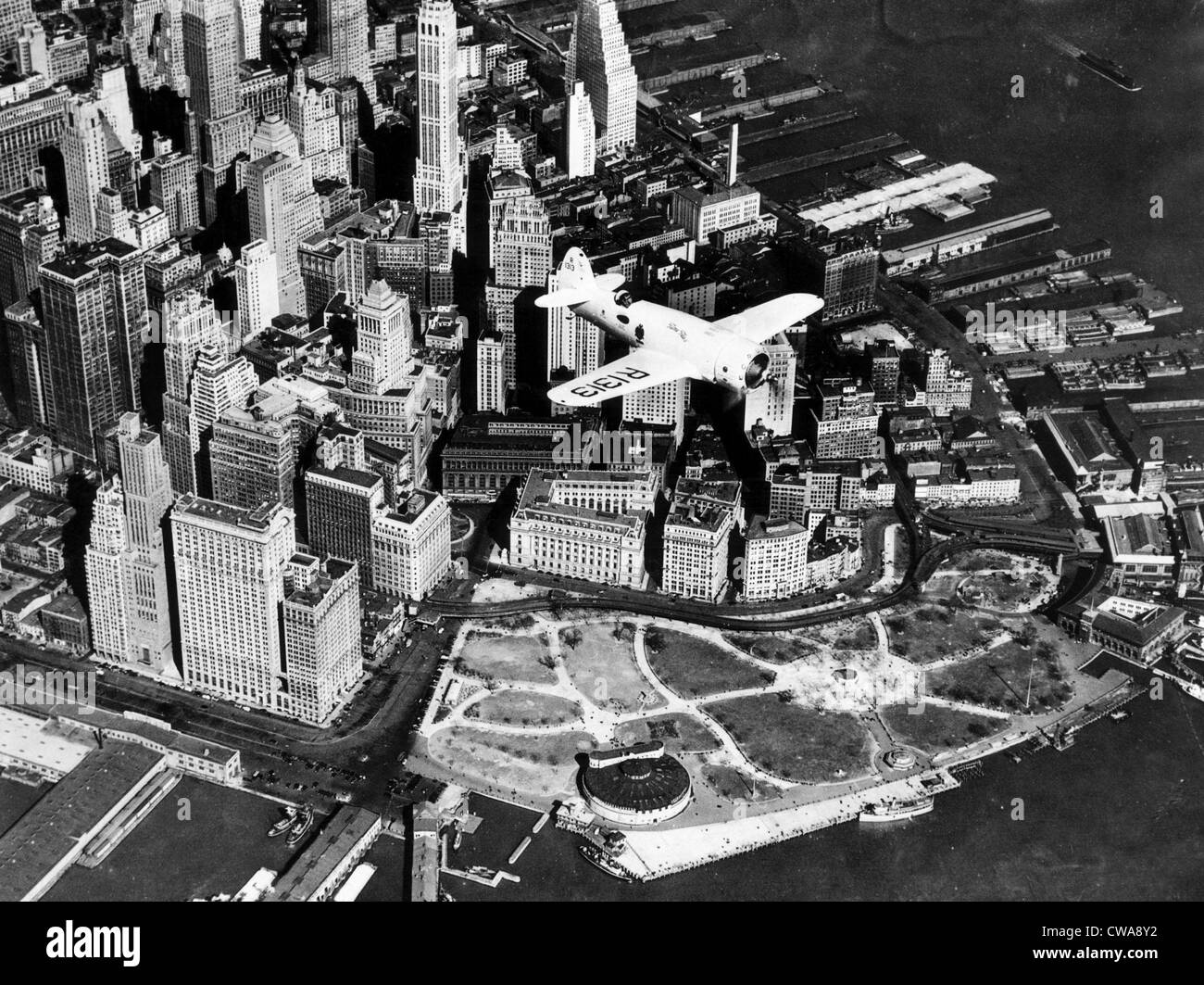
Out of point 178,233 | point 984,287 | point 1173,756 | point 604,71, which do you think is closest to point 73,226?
point 178,233

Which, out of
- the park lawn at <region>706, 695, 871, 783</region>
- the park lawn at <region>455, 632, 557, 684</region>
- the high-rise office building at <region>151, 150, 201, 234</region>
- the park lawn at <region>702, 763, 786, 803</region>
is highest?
the high-rise office building at <region>151, 150, 201, 234</region>

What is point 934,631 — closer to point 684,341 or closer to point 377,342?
point 684,341

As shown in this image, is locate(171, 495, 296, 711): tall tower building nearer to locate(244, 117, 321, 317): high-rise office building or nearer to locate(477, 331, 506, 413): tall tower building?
locate(477, 331, 506, 413): tall tower building

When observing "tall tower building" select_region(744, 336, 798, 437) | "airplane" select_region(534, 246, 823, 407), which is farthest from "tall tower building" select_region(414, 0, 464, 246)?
"airplane" select_region(534, 246, 823, 407)

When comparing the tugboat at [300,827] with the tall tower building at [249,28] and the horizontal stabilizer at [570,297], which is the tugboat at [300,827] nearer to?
the horizontal stabilizer at [570,297]

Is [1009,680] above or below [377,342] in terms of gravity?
below

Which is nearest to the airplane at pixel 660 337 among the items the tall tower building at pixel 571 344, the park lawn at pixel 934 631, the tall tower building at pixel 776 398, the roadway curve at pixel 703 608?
the tall tower building at pixel 776 398

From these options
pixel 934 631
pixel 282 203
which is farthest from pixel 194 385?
pixel 934 631
